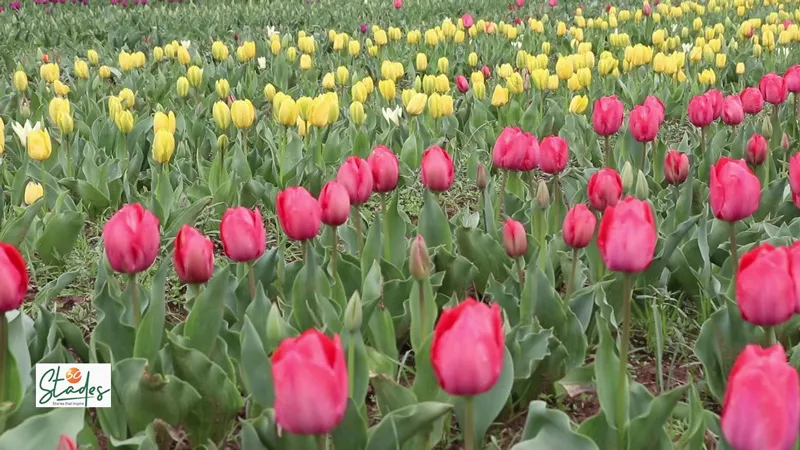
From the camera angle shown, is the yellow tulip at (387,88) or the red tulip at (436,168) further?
the yellow tulip at (387,88)

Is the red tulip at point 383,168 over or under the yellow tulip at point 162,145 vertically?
over

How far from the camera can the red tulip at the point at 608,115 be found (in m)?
2.90

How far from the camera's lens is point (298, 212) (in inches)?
72.5

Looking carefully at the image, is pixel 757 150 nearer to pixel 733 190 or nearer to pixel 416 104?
pixel 733 190

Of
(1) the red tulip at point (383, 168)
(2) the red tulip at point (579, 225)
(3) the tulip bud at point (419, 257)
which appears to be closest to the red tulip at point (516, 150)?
(1) the red tulip at point (383, 168)

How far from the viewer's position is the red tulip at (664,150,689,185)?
2.57 m

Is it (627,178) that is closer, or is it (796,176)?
(796,176)

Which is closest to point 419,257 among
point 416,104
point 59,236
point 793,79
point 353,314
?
point 353,314

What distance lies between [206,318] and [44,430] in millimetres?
468

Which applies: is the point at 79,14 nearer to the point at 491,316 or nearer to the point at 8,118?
the point at 8,118

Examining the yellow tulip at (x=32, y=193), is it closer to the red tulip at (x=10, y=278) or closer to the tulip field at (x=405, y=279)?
the tulip field at (x=405, y=279)

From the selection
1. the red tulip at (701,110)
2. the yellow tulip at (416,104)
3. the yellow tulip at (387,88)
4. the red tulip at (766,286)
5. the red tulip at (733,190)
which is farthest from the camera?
the yellow tulip at (387,88)

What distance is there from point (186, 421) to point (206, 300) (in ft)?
0.88

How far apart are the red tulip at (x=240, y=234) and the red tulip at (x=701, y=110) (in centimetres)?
201
